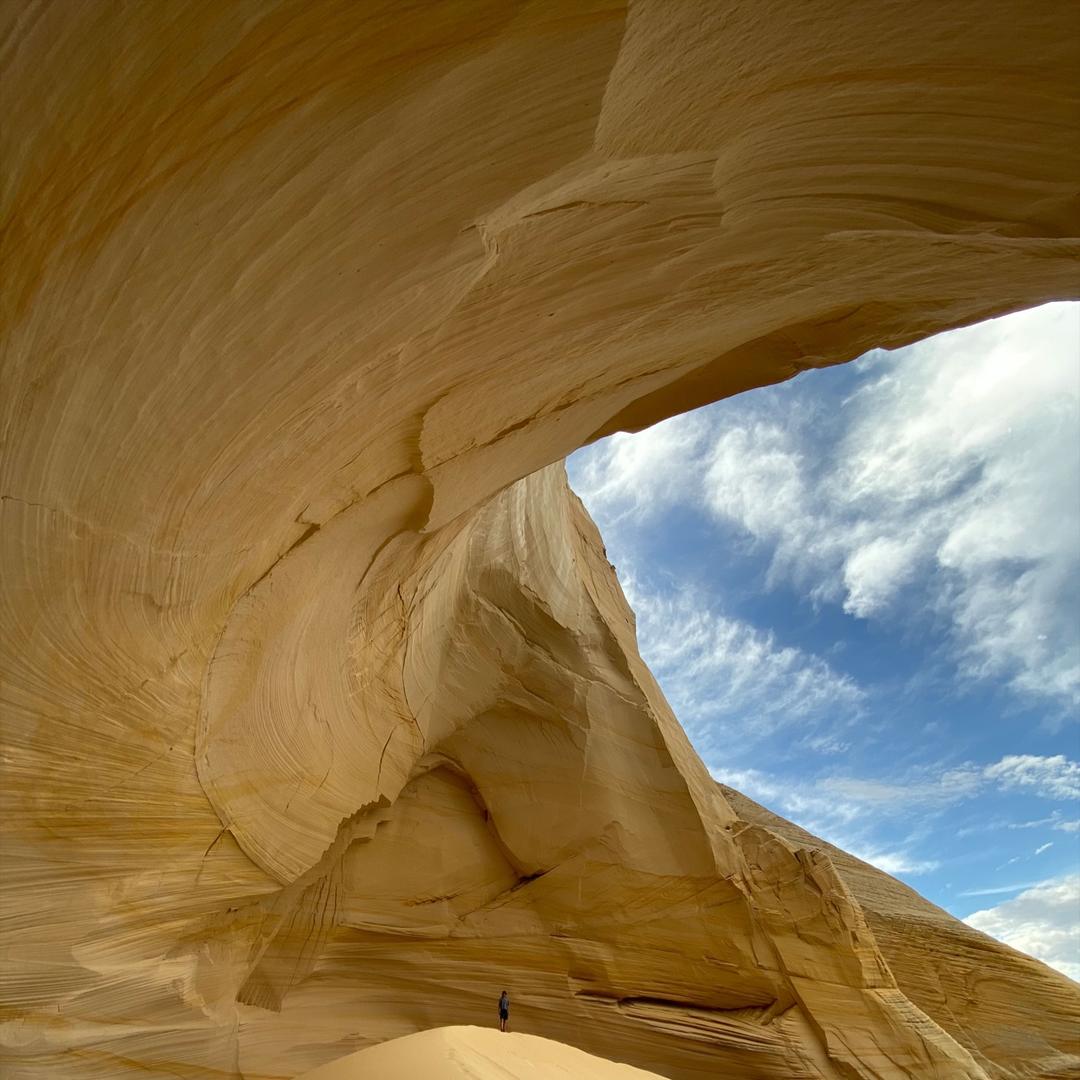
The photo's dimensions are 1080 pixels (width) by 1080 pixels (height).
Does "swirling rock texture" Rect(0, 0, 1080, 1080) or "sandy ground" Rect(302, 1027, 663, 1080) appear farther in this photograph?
"sandy ground" Rect(302, 1027, 663, 1080)

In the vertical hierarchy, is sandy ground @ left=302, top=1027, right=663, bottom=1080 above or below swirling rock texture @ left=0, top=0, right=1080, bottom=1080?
below

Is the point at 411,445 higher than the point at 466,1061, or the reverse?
the point at 411,445

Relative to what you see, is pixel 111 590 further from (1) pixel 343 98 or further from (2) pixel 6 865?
(1) pixel 343 98

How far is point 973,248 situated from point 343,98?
3546 mm

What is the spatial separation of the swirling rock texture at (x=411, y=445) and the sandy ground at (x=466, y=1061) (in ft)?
4.97

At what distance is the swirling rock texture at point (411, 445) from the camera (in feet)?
8.60

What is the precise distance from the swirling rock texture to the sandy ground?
4.97ft

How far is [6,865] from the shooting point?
4.39m

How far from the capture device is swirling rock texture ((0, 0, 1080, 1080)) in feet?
8.60

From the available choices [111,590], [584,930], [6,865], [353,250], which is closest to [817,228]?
[353,250]

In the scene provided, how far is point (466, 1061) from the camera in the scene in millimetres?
5137

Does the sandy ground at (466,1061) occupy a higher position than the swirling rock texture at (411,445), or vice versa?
the swirling rock texture at (411,445)

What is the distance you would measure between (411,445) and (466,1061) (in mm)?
3773

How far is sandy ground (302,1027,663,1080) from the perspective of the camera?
5031mm
